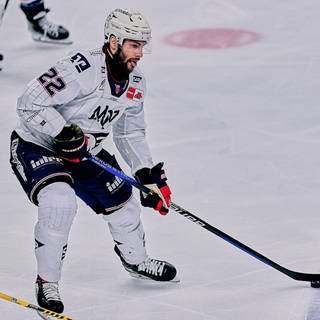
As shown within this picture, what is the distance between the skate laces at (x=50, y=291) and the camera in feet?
16.6

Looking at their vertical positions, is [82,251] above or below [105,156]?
below

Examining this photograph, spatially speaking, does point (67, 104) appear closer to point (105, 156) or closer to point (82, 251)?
point (105, 156)

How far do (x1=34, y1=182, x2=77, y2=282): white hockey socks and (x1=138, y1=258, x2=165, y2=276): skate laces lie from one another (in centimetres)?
67

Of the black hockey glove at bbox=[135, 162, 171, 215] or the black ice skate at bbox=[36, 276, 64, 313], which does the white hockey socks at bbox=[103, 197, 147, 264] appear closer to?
the black hockey glove at bbox=[135, 162, 171, 215]

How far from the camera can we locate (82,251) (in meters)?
5.95

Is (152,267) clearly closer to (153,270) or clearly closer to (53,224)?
(153,270)

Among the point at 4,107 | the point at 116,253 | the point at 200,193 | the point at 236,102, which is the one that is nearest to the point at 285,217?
the point at 200,193

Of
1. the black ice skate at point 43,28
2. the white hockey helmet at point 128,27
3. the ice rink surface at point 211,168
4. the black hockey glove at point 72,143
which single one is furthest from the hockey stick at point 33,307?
the black ice skate at point 43,28

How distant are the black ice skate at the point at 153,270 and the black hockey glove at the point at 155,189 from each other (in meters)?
0.29

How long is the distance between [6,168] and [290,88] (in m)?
2.39

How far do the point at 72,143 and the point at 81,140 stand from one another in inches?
1.7

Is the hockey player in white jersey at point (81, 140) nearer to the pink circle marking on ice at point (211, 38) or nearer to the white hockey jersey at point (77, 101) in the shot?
the white hockey jersey at point (77, 101)

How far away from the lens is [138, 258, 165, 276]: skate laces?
563cm

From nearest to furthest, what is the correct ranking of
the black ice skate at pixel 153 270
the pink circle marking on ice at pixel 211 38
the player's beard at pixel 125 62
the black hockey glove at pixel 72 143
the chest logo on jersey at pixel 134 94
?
1. the black hockey glove at pixel 72 143
2. the player's beard at pixel 125 62
3. the chest logo on jersey at pixel 134 94
4. the black ice skate at pixel 153 270
5. the pink circle marking on ice at pixel 211 38
